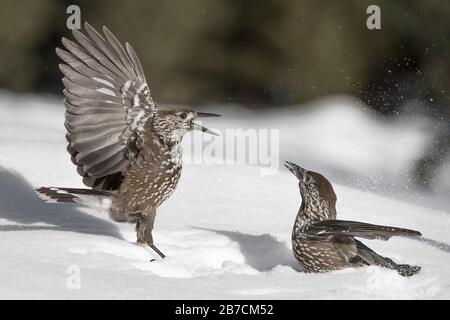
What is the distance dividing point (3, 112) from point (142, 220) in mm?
5435

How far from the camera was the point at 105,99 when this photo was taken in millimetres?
4539

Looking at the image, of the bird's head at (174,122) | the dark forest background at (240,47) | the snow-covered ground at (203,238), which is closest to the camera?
the snow-covered ground at (203,238)

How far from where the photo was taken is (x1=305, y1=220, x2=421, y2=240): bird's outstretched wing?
12.9ft

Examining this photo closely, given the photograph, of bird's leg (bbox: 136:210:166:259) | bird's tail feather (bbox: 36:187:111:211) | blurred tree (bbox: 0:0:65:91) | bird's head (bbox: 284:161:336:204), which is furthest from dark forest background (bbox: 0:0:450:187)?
bird's tail feather (bbox: 36:187:111:211)

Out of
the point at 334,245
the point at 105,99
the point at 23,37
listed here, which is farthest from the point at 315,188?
the point at 23,37

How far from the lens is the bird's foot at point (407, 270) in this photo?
3.99 m

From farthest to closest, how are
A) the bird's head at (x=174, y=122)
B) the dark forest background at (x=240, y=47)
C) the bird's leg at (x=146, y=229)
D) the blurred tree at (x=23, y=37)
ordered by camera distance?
the blurred tree at (x=23, y=37)
the dark forest background at (x=240, y=47)
the bird's head at (x=174, y=122)
the bird's leg at (x=146, y=229)

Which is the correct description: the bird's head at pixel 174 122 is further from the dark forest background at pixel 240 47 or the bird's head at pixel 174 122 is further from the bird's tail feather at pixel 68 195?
the dark forest background at pixel 240 47

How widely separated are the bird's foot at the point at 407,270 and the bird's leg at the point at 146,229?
40.5 inches

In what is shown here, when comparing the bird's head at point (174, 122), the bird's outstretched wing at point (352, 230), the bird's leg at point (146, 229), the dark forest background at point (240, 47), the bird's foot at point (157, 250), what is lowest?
the bird's foot at point (157, 250)

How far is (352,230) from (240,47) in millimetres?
7640

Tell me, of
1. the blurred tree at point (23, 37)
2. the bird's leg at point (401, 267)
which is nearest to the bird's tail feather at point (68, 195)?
the bird's leg at point (401, 267)

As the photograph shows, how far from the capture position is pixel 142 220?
452cm

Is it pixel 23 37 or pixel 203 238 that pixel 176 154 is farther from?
pixel 23 37
